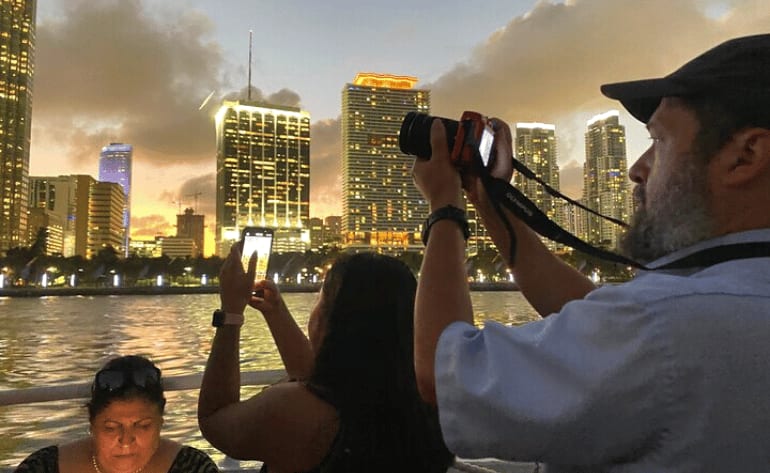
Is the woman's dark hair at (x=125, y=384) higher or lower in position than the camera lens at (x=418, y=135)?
lower

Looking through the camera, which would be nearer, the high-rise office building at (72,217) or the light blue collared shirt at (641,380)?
the light blue collared shirt at (641,380)

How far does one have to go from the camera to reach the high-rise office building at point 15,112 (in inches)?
5241

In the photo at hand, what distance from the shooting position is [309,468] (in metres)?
1.89

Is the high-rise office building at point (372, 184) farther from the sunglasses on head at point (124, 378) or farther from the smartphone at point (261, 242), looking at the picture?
the sunglasses on head at point (124, 378)

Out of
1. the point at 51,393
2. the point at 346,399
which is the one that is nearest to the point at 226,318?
the point at 346,399

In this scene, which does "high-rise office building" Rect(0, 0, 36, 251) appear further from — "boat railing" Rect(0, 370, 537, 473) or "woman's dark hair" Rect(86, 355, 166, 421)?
"woman's dark hair" Rect(86, 355, 166, 421)

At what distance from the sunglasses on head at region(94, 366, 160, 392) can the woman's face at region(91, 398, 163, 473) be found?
0.21 ft

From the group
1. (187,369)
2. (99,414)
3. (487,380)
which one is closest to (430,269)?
(487,380)

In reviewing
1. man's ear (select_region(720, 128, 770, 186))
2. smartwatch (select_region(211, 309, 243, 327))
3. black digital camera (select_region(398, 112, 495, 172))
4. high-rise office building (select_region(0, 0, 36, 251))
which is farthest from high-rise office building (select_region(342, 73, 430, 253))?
man's ear (select_region(720, 128, 770, 186))

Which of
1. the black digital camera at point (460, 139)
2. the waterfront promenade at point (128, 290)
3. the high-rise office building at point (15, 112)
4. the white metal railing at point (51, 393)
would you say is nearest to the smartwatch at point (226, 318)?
the white metal railing at point (51, 393)

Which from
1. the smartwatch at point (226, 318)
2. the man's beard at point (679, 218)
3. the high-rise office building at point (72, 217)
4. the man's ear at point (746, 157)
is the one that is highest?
the high-rise office building at point (72, 217)

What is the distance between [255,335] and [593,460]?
108ft

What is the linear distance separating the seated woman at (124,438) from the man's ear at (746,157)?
219cm

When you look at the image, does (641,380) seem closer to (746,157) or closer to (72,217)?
(746,157)
